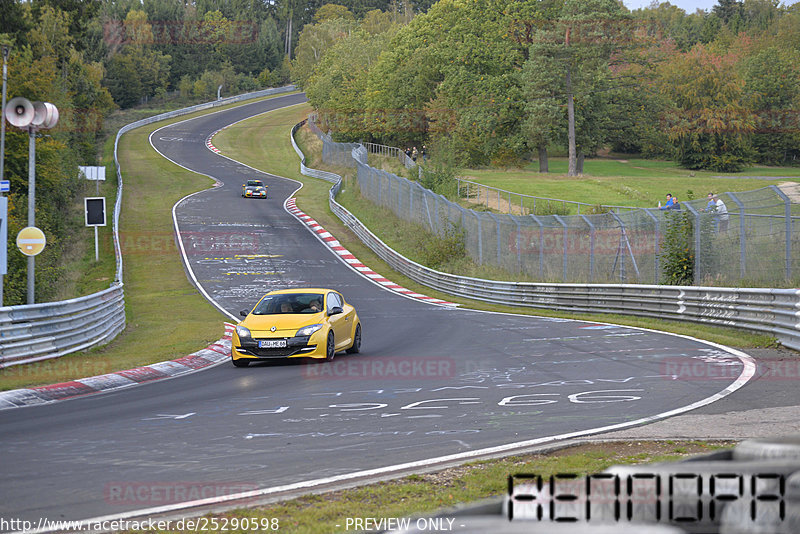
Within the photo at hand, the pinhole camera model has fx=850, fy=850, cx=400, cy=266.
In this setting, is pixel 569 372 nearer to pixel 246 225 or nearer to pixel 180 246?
pixel 180 246

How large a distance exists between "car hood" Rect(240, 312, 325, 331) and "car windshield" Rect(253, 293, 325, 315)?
1.06 feet

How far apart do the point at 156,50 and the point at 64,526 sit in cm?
15933

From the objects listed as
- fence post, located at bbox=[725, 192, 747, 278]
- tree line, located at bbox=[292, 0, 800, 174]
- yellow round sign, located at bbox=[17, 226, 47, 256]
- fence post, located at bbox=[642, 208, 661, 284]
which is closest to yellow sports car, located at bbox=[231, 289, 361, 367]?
yellow round sign, located at bbox=[17, 226, 47, 256]

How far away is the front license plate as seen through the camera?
16.5 metres

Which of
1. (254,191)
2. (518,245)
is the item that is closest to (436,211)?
(518,245)

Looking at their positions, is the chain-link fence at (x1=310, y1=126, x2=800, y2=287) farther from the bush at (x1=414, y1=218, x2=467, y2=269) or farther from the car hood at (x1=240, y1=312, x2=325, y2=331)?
the car hood at (x1=240, y1=312, x2=325, y2=331)

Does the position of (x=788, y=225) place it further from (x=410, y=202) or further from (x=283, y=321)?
(x=410, y=202)

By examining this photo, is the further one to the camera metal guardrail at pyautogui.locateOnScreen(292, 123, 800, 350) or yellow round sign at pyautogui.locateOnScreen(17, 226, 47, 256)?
metal guardrail at pyautogui.locateOnScreen(292, 123, 800, 350)

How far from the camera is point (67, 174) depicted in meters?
55.6

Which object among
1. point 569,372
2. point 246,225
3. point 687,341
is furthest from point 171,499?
point 246,225

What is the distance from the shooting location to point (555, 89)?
71.5 metres

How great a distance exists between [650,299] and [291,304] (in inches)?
423

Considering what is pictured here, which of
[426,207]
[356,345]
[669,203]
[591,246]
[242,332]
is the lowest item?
[356,345]

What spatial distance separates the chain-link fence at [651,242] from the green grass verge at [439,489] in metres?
11.2
